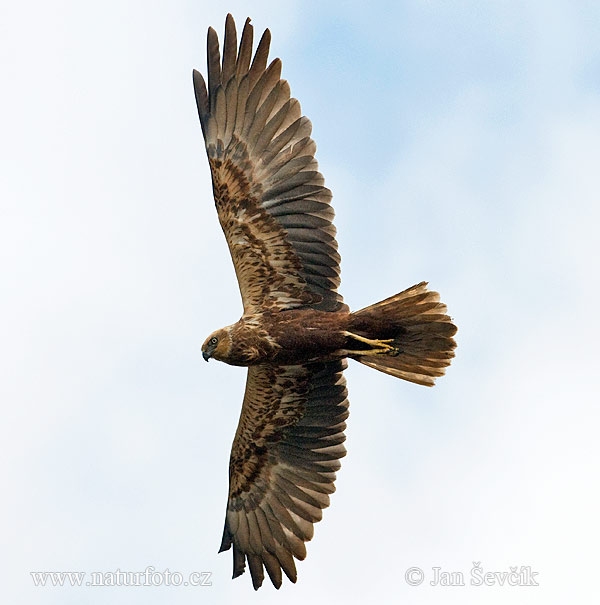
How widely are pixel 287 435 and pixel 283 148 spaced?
9.76ft

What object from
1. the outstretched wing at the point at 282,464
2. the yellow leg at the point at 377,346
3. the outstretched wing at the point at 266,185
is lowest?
the outstretched wing at the point at 282,464

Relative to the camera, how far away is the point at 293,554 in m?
13.4

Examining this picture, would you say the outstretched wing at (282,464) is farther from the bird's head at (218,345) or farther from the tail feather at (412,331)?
the tail feather at (412,331)

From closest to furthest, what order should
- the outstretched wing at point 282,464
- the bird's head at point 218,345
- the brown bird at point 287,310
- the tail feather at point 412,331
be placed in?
1. the tail feather at point 412,331
2. the brown bird at point 287,310
3. the bird's head at point 218,345
4. the outstretched wing at point 282,464

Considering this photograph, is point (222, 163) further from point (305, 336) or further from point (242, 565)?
point (242, 565)

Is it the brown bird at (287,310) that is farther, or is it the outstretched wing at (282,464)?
the outstretched wing at (282,464)

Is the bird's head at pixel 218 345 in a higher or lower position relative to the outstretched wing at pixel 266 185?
lower

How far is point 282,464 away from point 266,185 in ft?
9.70

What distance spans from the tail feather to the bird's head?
123cm

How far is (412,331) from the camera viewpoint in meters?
12.4

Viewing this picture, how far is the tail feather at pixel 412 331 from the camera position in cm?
1233

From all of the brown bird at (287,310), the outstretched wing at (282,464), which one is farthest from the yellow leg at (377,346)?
the outstretched wing at (282,464)

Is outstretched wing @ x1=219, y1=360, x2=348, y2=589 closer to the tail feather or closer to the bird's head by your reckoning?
the bird's head

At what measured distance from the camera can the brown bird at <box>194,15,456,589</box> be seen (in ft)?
40.8
